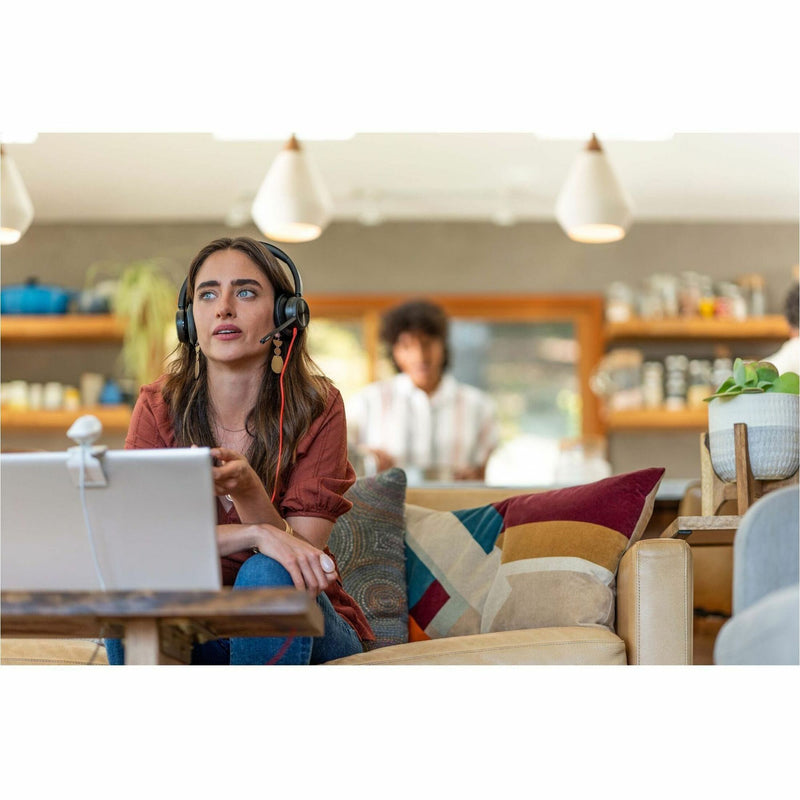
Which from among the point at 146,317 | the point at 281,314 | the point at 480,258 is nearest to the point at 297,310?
the point at 281,314

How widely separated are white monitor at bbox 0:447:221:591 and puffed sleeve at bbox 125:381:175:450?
59 cm

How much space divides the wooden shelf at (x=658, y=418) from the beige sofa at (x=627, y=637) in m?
3.65

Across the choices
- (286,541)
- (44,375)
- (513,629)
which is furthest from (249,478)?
(44,375)

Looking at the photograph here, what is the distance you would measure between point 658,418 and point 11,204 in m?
3.38

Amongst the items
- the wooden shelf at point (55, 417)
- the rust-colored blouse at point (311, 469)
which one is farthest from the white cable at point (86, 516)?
the wooden shelf at point (55, 417)

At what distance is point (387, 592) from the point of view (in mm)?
2150

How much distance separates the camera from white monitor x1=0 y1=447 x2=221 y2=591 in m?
1.14

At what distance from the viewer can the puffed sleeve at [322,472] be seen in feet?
5.52

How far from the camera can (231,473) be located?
134 cm

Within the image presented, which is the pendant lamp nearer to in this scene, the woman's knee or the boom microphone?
the boom microphone

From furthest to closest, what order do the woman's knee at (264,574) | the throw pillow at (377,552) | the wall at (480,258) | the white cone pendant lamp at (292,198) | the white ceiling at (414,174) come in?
the wall at (480,258) < the white ceiling at (414,174) < the white cone pendant lamp at (292,198) < the throw pillow at (377,552) < the woman's knee at (264,574)

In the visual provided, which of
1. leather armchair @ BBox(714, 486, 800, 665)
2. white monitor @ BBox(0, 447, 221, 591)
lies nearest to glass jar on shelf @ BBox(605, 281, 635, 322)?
leather armchair @ BBox(714, 486, 800, 665)

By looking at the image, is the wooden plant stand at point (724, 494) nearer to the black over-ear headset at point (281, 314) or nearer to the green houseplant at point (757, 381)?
the green houseplant at point (757, 381)

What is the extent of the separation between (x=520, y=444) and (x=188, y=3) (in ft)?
13.5
